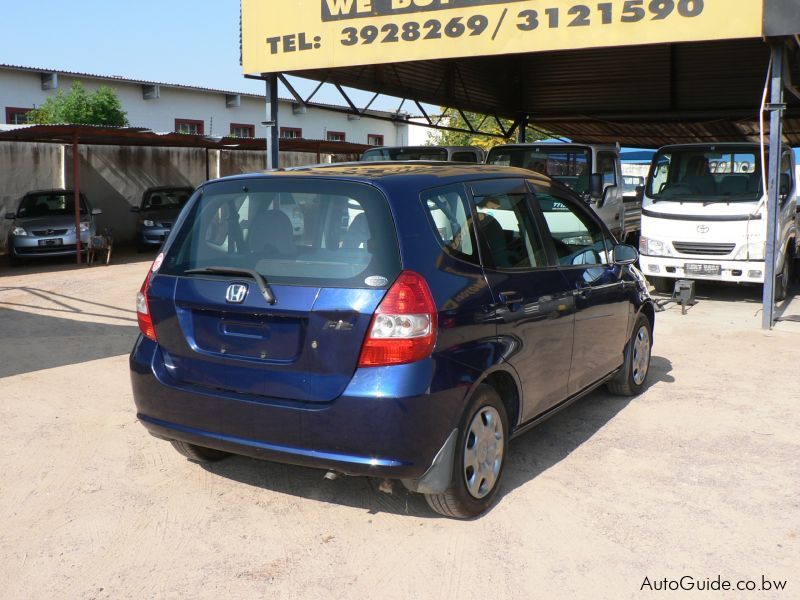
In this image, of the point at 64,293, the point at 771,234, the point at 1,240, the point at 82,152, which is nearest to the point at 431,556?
the point at 771,234

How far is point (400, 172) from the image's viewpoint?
4367mm

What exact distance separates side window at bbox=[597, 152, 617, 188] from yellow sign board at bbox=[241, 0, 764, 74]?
3.83m

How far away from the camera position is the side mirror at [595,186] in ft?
44.1

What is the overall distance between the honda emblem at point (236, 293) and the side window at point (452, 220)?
958 mm

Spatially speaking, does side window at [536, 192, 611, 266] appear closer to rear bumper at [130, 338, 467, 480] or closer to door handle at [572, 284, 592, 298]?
door handle at [572, 284, 592, 298]

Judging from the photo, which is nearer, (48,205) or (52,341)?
(52,341)

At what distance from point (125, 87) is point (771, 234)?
69.7ft

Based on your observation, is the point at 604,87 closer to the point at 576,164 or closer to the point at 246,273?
the point at 576,164

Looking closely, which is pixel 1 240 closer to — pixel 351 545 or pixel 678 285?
pixel 678 285

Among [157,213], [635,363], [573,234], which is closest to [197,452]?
[573,234]

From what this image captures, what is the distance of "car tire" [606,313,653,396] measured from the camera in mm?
6398

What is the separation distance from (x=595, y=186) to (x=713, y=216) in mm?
2468

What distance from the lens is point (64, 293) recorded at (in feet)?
41.6

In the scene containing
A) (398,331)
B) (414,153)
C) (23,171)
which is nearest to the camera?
(398,331)
